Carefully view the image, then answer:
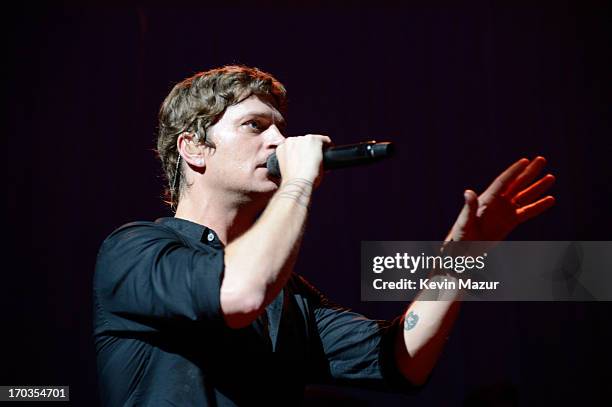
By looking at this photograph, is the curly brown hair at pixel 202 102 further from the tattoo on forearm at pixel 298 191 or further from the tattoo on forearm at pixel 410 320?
the tattoo on forearm at pixel 410 320

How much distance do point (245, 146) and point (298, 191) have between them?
34 cm

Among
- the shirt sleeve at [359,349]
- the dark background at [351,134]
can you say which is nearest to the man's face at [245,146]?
the shirt sleeve at [359,349]

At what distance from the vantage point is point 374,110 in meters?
3.05

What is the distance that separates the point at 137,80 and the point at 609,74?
2.08 m

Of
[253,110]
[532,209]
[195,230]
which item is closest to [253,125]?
[253,110]

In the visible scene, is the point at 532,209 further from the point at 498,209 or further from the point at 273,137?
the point at 273,137

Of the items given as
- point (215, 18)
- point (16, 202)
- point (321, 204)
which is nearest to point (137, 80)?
point (215, 18)

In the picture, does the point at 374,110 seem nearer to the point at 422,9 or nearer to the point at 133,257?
the point at 422,9

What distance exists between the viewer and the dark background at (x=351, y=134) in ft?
9.23

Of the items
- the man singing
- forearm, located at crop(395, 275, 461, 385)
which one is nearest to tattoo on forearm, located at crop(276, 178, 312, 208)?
the man singing

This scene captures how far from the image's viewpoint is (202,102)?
1.65 meters

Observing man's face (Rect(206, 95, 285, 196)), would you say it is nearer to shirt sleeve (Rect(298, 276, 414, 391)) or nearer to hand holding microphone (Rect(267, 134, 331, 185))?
hand holding microphone (Rect(267, 134, 331, 185))

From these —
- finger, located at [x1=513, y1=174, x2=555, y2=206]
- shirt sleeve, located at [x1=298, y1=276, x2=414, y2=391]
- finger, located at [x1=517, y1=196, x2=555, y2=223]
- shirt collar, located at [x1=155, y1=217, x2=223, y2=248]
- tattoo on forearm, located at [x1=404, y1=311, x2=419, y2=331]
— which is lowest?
shirt sleeve, located at [x1=298, y1=276, x2=414, y2=391]

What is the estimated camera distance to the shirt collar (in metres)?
1.46
